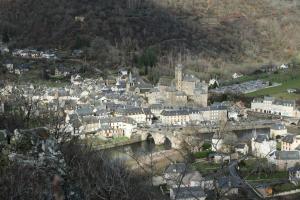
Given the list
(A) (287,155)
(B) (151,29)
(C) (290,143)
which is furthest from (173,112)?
(B) (151,29)

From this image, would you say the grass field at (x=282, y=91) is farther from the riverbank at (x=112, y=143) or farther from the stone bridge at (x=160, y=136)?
the riverbank at (x=112, y=143)

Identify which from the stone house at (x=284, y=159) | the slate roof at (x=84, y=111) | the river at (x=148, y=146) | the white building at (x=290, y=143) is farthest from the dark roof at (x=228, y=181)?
the slate roof at (x=84, y=111)

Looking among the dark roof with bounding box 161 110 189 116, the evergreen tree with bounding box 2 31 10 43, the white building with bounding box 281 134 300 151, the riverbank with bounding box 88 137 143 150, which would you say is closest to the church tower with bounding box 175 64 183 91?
the dark roof with bounding box 161 110 189 116

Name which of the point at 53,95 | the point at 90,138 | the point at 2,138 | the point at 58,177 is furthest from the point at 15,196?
the point at 53,95

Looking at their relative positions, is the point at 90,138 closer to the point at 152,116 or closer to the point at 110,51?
the point at 152,116

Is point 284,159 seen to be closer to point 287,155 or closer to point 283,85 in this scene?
point 287,155

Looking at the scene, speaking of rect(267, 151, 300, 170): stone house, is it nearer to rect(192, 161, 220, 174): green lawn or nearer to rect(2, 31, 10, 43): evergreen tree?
rect(192, 161, 220, 174): green lawn
